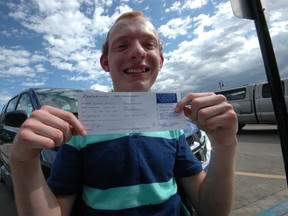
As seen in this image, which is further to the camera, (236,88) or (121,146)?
(236,88)

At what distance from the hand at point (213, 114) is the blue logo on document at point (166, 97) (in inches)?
1.5

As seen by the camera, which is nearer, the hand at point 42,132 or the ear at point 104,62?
the hand at point 42,132

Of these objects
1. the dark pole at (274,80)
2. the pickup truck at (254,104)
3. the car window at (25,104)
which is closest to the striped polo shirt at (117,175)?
the dark pole at (274,80)

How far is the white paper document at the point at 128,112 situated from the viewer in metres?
1.07

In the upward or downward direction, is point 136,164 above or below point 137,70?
below

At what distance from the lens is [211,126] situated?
111 cm

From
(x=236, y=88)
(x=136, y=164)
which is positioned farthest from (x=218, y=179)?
(x=236, y=88)

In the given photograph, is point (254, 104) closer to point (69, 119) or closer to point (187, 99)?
point (187, 99)

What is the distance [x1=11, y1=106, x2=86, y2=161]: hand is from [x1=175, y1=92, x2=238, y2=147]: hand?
1.59ft

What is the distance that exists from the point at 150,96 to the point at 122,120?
0.17 m

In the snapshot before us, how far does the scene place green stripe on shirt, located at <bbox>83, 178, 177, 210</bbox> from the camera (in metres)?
1.16

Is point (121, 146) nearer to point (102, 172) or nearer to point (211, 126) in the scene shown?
point (102, 172)

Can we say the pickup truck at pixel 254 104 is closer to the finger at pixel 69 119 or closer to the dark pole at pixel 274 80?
the dark pole at pixel 274 80

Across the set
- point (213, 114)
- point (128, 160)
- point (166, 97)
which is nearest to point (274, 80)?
point (213, 114)
